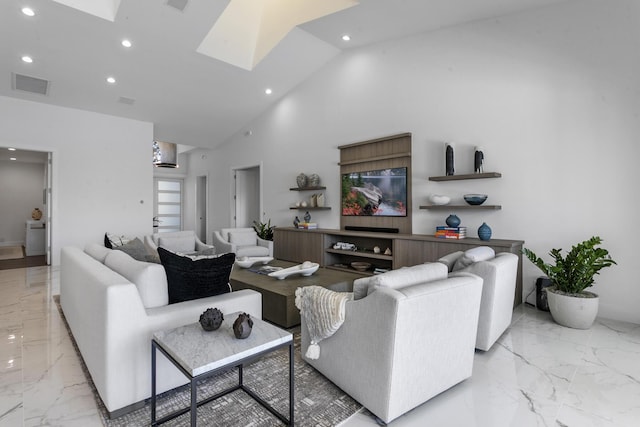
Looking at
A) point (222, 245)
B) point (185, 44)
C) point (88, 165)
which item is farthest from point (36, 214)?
point (185, 44)

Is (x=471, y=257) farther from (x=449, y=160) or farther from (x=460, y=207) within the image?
(x=449, y=160)

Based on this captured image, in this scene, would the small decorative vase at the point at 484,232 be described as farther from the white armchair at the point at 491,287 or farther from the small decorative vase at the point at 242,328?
the small decorative vase at the point at 242,328

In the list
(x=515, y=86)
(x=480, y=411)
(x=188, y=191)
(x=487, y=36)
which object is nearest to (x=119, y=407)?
(x=480, y=411)

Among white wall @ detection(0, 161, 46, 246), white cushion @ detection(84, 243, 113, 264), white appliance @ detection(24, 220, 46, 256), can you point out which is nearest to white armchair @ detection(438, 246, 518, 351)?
white cushion @ detection(84, 243, 113, 264)

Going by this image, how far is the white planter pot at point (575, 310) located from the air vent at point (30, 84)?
307 inches

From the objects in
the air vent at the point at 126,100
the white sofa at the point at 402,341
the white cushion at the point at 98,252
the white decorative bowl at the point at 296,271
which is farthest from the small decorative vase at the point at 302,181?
the white sofa at the point at 402,341

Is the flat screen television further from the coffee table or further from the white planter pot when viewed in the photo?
the coffee table

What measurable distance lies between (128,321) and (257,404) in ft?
2.83

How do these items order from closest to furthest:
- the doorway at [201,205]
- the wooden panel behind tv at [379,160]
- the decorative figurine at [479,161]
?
the decorative figurine at [479,161], the wooden panel behind tv at [379,160], the doorway at [201,205]

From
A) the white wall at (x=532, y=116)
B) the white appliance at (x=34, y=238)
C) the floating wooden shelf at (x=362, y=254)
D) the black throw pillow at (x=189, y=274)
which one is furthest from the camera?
the white appliance at (x=34, y=238)

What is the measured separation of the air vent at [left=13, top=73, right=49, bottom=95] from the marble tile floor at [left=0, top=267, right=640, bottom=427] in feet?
13.4

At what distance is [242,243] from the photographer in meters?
6.28

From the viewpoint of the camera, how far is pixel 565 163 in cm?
363

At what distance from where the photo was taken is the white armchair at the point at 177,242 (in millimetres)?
5438
